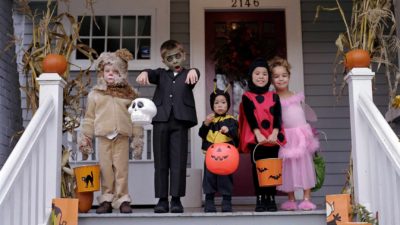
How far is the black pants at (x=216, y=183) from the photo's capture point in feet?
13.2

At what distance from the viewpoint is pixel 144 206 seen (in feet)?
18.1

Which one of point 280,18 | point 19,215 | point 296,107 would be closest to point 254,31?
point 280,18

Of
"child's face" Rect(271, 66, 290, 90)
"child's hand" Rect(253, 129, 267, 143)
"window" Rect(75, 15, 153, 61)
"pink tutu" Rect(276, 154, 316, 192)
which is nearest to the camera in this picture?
"child's hand" Rect(253, 129, 267, 143)

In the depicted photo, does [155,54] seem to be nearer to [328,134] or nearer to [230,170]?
[328,134]

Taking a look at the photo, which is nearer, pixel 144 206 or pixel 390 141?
pixel 390 141

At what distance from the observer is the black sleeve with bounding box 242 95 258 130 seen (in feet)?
13.4

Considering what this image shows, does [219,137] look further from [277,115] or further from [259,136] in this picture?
[277,115]

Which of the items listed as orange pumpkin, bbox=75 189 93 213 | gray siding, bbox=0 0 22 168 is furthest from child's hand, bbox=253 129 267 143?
gray siding, bbox=0 0 22 168

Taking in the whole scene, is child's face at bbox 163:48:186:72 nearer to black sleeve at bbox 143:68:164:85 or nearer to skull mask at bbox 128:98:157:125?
black sleeve at bbox 143:68:164:85

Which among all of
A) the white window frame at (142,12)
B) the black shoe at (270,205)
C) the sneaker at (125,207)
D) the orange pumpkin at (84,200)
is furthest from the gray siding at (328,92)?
the orange pumpkin at (84,200)

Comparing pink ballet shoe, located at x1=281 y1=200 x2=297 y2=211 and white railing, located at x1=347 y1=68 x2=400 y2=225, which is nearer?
white railing, located at x1=347 y1=68 x2=400 y2=225

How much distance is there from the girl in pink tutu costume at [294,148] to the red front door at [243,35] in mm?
1729

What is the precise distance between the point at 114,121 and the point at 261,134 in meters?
1.10

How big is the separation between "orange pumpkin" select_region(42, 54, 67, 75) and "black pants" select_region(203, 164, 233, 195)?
1.28m
